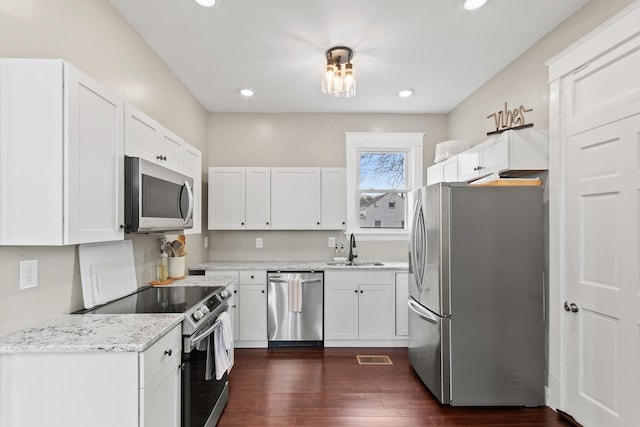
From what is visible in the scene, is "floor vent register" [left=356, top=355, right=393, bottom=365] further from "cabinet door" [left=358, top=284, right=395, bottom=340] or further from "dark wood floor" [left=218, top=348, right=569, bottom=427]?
"cabinet door" [left=358, top=284, right=395, bottom=340]

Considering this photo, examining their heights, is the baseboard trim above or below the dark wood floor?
above

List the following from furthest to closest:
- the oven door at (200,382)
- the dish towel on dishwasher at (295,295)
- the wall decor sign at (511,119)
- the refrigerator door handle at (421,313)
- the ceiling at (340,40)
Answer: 1. the dish towel on dishwasher at (295,295)
2. the wall decor sign at (511,119)
3. the refrigerator door handle at (421,313)
4. the ceiling at (340,40)
5. the oven door at (200,382)

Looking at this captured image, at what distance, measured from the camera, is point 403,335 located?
382cm

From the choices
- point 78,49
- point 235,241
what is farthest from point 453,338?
point 78,49

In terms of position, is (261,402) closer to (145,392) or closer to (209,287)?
(209,287)

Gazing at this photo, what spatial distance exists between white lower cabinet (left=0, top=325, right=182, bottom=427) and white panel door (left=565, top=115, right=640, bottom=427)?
2580 mm

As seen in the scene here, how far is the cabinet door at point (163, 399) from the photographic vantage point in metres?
1.40

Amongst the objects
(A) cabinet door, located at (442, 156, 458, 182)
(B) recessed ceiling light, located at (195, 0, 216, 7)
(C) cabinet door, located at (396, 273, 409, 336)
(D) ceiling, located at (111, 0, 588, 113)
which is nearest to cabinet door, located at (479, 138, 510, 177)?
(A) cabinet door, located at (442, 156, 458, 182)

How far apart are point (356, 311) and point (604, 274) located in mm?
2292

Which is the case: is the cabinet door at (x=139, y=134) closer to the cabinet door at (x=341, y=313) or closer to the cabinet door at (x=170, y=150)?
the cabinet door at (x=170, y=150)

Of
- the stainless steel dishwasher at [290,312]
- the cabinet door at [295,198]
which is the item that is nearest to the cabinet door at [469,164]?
the cabinet door at [295,198]

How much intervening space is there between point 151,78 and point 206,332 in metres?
2.16

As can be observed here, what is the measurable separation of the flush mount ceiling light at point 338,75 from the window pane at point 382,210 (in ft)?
6.23

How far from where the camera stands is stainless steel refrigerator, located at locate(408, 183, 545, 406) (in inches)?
101
